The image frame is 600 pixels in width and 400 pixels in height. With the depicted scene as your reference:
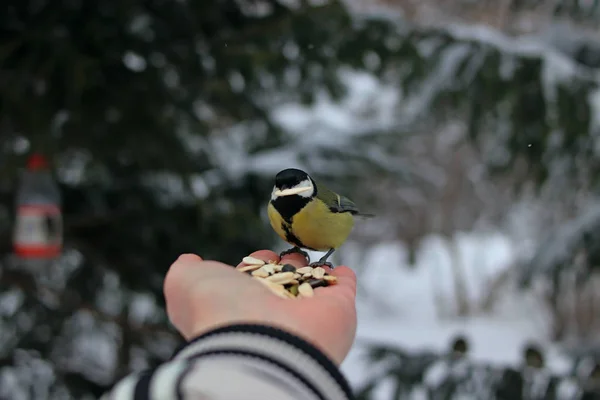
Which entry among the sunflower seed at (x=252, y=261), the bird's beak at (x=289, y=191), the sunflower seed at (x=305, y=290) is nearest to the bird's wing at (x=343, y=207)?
the bird's beak at (x=289, y=191)

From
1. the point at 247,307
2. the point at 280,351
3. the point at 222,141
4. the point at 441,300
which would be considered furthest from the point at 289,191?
the point at 441,300

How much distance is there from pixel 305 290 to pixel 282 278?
0.08 metres

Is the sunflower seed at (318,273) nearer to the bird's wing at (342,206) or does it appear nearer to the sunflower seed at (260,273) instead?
the sunflower seed at (260,273)

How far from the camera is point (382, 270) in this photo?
6.05m

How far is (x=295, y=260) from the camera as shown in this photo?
1311mm

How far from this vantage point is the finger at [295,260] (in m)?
1.28

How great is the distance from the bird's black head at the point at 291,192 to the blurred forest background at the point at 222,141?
82cm

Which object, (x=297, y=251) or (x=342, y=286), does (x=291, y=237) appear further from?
(x=342, y=286)

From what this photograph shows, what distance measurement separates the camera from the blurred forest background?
1.96 metres

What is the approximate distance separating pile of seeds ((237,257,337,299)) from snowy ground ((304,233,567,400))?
117 inches

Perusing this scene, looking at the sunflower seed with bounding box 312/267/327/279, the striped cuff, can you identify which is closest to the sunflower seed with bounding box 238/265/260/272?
the sunflower seed with bounding box 312/267/327/279

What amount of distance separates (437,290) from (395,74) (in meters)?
4.38

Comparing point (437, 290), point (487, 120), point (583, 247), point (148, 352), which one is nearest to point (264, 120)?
point (487, 120)

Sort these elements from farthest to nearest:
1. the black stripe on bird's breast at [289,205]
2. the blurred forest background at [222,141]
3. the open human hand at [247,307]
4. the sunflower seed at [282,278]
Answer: the blurred forest background at [222,141], the black stripe on bird's breast at [289,205], the sunflower seed at [282,278], the open human hand at [247,307]
